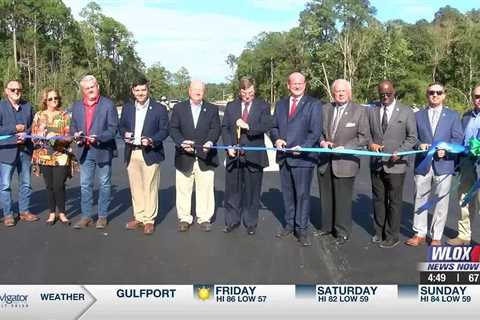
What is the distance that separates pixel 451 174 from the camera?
19.8 feet

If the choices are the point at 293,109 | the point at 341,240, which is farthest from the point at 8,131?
the point at 341,240

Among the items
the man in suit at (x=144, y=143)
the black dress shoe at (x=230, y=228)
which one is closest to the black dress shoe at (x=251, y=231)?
the black dress shoe at (x=230, y=228)

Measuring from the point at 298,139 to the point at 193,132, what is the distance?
4.21 ft

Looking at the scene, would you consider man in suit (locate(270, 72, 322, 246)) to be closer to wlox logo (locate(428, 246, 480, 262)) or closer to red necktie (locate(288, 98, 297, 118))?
red necktie (locate(288, 98, 297, 118))

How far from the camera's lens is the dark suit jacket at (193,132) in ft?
21.9

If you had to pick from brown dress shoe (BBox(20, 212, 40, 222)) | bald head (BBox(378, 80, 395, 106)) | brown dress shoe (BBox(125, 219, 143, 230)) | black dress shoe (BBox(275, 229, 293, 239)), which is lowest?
black dress shoe (BBox(275, 229, 293, 239))

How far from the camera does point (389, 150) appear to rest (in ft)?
19.7

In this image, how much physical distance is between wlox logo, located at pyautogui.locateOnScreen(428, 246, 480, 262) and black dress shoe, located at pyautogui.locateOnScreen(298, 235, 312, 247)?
131 cm

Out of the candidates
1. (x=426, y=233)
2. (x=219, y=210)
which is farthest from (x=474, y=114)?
(x=219, y=210)

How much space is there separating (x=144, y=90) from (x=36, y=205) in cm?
288

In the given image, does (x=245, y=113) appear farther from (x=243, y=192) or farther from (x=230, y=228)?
(x=230, y=228)

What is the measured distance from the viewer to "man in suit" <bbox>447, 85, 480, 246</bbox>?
19.5 ft

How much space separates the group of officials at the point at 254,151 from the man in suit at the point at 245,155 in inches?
0.5

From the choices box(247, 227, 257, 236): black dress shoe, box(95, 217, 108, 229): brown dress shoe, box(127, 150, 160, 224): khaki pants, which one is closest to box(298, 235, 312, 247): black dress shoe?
box(247, 227, 257, 236): black dress shoe
